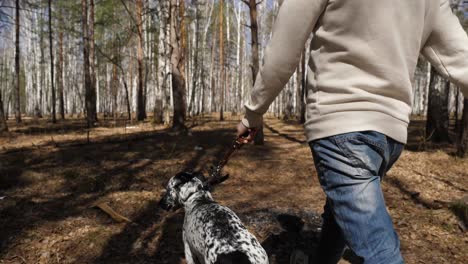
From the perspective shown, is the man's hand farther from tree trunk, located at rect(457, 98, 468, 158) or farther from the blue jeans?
tree trunk, located at rect(457, 98, 468, 158)

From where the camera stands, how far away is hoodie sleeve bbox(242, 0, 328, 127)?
1365 mm

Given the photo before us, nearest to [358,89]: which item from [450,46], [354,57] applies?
[354,57]

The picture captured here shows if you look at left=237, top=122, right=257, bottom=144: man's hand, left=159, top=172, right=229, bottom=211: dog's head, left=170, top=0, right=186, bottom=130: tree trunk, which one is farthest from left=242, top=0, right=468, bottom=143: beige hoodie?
left=170, top=0, right=186, bottom=130: tree trunk

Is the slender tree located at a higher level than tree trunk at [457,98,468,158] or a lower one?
higher

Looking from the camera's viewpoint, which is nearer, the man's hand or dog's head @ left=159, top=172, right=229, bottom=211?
the man's hand

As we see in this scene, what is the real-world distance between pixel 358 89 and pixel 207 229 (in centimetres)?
167

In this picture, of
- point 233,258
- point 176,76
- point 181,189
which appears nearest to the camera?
point 233,258

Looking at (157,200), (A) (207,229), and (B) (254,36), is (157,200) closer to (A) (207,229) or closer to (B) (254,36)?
(A) (207,229)

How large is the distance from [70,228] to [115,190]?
4.56 feet

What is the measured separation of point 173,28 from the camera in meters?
10.9

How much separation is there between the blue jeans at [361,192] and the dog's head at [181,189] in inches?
74.5

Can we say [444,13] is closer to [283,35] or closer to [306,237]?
[283,35]

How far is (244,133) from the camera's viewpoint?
192 centimetres

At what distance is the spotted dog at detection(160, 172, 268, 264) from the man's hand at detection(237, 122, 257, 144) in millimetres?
808
